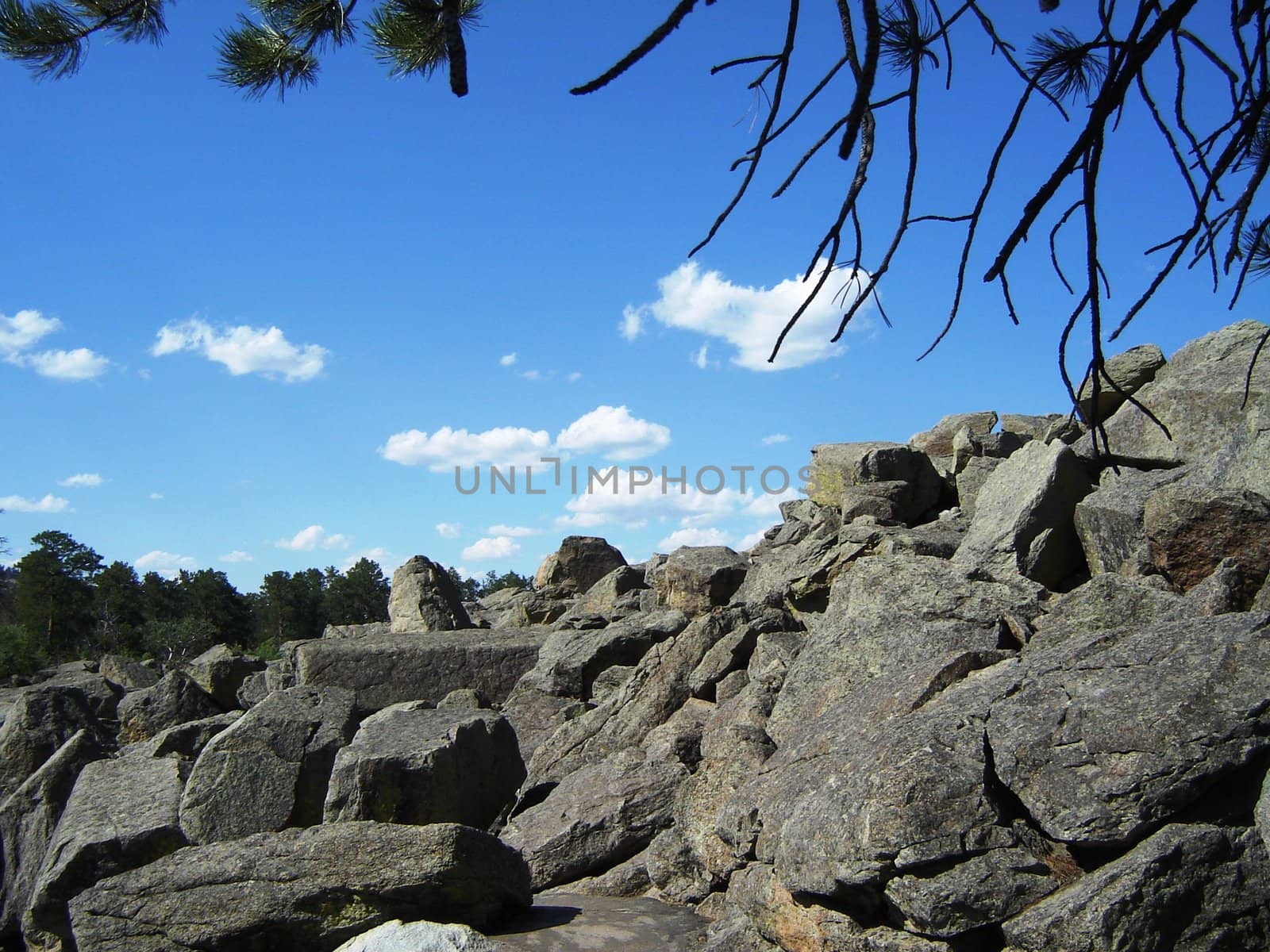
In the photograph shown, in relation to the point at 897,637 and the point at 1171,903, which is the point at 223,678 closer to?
the point at 897,637

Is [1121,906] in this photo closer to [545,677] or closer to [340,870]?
[340,870]

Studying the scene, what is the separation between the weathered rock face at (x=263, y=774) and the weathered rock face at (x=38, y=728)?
3868mm

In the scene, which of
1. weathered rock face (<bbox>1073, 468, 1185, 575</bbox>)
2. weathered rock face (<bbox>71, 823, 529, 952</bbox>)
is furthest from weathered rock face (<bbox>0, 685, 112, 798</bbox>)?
weathered rock face (<bbox>1073, 468, 1185, 575</bbox>)

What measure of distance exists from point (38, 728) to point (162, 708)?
138 centimetres

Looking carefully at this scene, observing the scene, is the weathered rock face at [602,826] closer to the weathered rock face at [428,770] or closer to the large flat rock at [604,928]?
the large flat rock at [604,928]

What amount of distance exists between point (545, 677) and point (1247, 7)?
10249 millimetres

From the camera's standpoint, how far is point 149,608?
48031mm

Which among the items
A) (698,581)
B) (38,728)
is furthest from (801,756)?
(38,728)

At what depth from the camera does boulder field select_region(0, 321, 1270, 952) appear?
5.11 meters

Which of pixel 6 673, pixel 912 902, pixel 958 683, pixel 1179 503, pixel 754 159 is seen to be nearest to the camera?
pixel 754 159

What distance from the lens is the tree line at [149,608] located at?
1606 inches

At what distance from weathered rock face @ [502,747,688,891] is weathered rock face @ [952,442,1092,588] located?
350cm

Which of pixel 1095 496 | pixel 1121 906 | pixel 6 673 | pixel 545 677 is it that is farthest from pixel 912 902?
pixel 6 673

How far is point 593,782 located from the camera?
337 inches
